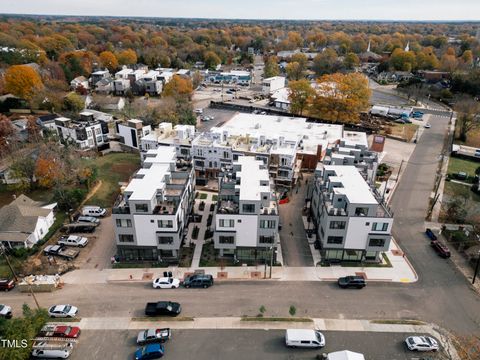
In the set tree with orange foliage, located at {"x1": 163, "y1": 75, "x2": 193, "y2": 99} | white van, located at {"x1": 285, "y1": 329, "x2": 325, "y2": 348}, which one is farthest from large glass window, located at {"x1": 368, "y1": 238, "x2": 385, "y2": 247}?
tree with orange foliage, located at {"x1": 163, "y1": 75, "x2": 193, "y2": 99}

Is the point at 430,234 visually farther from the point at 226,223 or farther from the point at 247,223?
the point at 226,223

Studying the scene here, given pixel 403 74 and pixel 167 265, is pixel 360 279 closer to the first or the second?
pixel 167 265

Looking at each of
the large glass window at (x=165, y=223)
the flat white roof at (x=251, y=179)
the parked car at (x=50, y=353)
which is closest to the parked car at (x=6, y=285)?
the parked car at (x=50, y=353)

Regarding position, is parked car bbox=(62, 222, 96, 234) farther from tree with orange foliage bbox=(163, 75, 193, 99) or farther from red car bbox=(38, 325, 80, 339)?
tree with orange foliage bbox=(163, 75, 193, 99)

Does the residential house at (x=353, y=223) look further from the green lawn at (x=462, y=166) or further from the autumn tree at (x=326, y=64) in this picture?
the autumn tree at (x=326, y=64)

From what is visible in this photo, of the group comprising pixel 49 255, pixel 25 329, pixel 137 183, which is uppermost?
pixel 137 183

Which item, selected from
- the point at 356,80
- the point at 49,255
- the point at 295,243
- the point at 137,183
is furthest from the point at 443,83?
the point at 49,255
